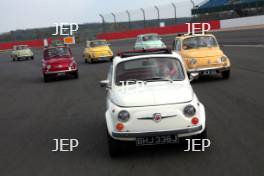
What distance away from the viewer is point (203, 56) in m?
15.5

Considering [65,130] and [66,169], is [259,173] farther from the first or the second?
[65,130]

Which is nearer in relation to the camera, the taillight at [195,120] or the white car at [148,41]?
the taillight at [195,120]

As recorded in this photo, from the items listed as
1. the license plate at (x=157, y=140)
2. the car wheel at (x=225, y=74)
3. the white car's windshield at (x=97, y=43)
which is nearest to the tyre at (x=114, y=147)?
the license plate at (x=157, y=140)

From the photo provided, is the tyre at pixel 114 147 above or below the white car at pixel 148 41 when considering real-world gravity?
above

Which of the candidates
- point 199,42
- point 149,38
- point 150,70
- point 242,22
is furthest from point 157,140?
point 242,22

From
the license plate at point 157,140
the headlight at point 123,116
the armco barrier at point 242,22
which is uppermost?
the headlight at point 123,116

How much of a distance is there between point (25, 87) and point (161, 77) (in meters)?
13.0

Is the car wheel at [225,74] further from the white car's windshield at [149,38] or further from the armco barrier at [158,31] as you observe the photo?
the armco barrier at [158,31]

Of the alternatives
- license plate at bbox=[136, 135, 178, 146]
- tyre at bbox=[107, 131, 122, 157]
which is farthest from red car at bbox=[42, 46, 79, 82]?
license plate at bbox=[136, 135, 178, 146]

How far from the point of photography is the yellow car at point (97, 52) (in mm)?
30156

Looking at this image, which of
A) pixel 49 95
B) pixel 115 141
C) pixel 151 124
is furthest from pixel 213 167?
pixel 49 95

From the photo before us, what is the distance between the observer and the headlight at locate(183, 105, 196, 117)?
6.81 m

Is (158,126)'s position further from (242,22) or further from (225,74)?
(242,22)

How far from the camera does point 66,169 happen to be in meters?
6.71
